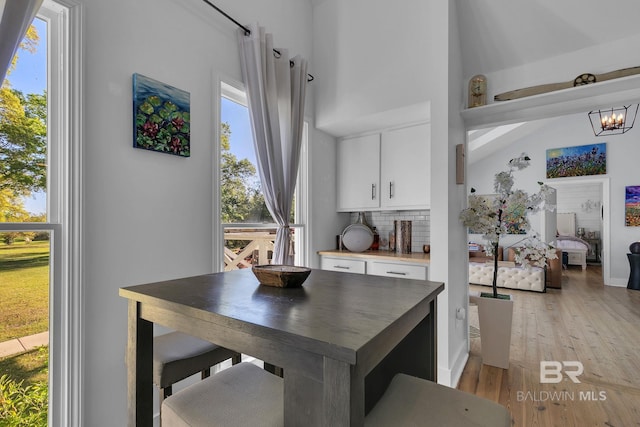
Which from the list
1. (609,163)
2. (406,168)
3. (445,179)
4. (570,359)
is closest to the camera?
(445,179)

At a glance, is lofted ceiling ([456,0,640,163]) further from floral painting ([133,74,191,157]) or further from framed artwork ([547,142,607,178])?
framed artwork ([547,142,607,178])

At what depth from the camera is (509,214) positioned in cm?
243

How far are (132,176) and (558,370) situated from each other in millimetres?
3447

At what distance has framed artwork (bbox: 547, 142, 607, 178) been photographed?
6000 mm

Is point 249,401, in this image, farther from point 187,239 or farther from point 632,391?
point 632,391

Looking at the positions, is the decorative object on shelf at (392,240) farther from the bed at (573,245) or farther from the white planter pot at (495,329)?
the bed at (573,245)

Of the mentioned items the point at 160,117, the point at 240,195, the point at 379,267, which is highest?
the point at 160,117

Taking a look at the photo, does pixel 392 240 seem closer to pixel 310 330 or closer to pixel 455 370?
pixel 455 370

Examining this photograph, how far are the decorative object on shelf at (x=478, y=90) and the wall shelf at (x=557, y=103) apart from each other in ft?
0.26

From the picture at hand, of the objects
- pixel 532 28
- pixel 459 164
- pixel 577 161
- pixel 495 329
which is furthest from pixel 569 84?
pixel 577 161

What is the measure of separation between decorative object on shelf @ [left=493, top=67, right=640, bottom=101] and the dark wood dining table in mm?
2035

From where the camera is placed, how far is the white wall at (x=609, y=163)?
5652mm

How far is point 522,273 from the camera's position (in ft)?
17.6

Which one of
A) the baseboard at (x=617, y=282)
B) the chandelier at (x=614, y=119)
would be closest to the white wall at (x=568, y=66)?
the chandelier at (x=614, y=119)
